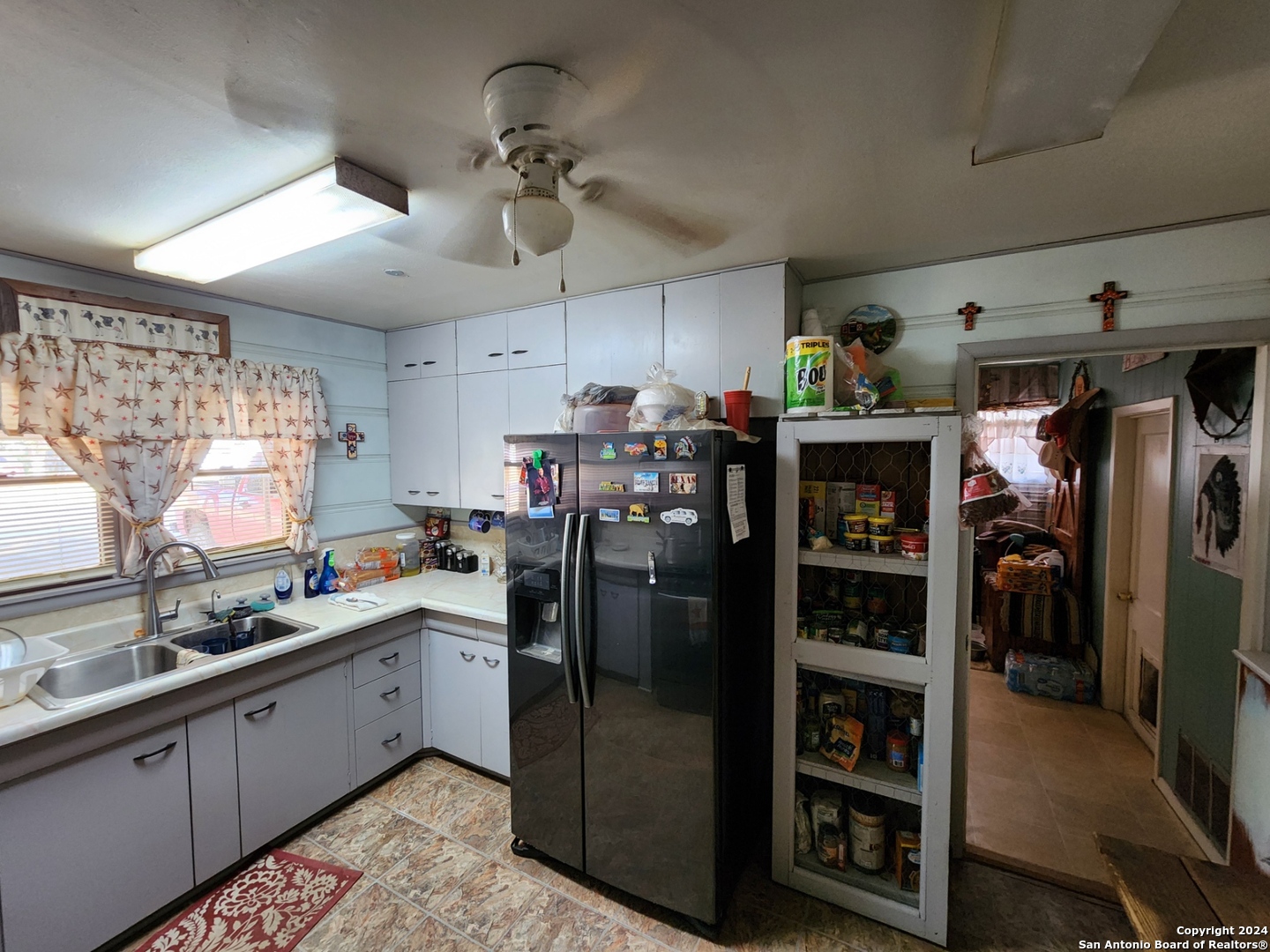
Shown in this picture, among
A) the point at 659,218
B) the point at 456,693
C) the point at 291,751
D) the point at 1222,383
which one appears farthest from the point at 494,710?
the point at 1222,383

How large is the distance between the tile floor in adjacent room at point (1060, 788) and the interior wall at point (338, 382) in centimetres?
356

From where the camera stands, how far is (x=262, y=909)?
1.85m

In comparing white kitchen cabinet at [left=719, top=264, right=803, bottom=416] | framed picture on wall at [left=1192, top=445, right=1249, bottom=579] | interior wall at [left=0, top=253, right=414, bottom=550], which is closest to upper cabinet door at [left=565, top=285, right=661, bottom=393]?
white kitchen cabinet at [left=719, top=264, right=803, bottom=416]

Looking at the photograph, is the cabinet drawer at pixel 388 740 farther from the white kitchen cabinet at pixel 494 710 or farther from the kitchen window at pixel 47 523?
the kitchen window at pixel 47 523

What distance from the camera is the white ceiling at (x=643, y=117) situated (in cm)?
88

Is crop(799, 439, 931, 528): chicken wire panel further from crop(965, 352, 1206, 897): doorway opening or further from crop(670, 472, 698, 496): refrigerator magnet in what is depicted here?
crop(670, 472, 698, 496): refrigerator magnet

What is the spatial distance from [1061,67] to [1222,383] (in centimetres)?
204

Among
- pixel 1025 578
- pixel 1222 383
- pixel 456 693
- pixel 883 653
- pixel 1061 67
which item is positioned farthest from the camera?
pixel 1025 578

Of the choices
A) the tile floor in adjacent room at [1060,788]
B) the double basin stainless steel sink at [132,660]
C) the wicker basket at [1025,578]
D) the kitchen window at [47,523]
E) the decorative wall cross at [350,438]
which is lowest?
the tile floor in adjacent room at [1060,788]

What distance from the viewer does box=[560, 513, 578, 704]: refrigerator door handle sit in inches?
74.3

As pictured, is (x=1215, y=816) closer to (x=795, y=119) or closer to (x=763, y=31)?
(x=795, y=119)

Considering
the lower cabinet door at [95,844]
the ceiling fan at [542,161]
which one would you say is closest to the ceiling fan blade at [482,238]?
the ceiling fan at [542,161]

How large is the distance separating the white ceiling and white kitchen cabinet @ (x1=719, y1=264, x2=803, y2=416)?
0.20 metres

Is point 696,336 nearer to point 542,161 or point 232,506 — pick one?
point 542,161
